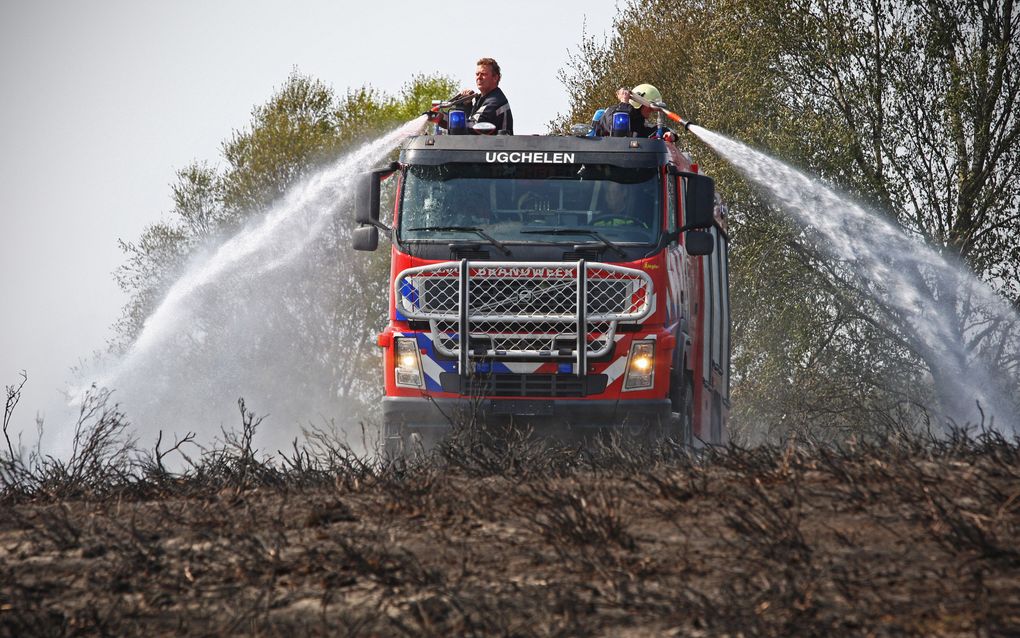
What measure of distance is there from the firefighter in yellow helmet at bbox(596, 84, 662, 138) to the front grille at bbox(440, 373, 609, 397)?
2.47 m

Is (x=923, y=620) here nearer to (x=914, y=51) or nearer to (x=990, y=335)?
(x=990, y=335)

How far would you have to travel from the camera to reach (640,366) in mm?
10742

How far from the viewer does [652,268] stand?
1073cm

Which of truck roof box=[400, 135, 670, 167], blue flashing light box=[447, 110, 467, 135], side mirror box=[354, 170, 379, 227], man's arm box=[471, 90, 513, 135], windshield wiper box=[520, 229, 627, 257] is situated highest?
man's arm box=[471, 90, 513, 135]

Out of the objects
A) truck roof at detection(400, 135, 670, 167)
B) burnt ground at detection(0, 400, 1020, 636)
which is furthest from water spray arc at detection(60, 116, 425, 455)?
burnt ground at detection(0, 400, 1020, 636)

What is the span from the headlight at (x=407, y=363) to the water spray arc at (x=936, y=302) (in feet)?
34.8

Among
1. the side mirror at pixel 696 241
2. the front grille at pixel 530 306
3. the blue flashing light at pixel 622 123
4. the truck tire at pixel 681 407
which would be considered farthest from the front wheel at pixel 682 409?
the blue flashing light at pixel 622 123

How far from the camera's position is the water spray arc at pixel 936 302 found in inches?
838

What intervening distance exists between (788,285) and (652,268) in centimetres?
1236

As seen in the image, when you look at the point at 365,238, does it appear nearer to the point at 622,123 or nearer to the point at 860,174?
the point at 622,123

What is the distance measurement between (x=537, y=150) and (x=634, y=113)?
7.05 feet

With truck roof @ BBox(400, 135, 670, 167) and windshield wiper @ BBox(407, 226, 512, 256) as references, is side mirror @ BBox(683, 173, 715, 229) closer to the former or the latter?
truck roof @ BBox(400, 135, 670, 167)

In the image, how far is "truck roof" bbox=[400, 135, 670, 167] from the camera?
36.9 ft

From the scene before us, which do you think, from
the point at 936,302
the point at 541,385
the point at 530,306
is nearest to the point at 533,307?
the point at 530,306
